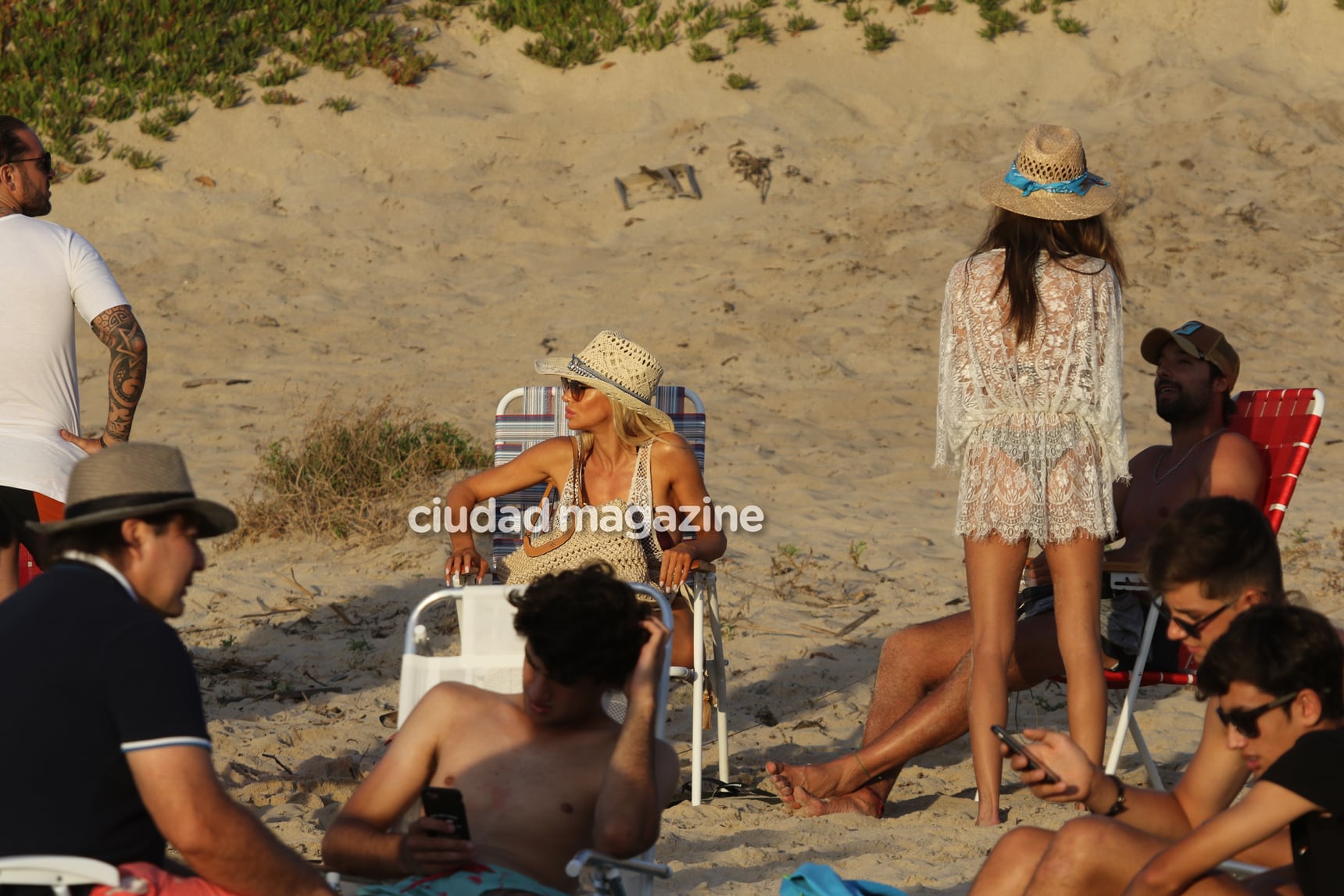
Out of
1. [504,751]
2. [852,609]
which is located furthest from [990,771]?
[852,609]

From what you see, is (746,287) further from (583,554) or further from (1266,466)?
(583,554)

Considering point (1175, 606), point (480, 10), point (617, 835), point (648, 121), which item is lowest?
point (617, 835)

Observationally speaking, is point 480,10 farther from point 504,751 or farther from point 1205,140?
point 504,751

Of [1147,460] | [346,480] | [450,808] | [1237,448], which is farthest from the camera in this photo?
[346,480]

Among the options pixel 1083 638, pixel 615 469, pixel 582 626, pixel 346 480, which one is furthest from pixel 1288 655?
pixel 346 480

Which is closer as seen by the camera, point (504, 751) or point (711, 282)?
point (504, 751)

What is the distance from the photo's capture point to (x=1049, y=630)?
4645 millimetres

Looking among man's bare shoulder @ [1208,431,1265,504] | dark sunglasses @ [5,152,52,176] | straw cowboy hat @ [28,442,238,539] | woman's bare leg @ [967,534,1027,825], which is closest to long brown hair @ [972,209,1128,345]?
woman's bare leg @ [967,534,1027,825]

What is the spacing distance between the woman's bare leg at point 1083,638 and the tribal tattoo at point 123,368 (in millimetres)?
2585

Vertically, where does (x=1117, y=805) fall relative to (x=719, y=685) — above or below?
above

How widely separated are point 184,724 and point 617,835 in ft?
2.97

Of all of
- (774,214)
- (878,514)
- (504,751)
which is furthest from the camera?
(774,214)

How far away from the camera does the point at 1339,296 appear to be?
1173 centimetres

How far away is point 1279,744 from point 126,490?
6.31ft
